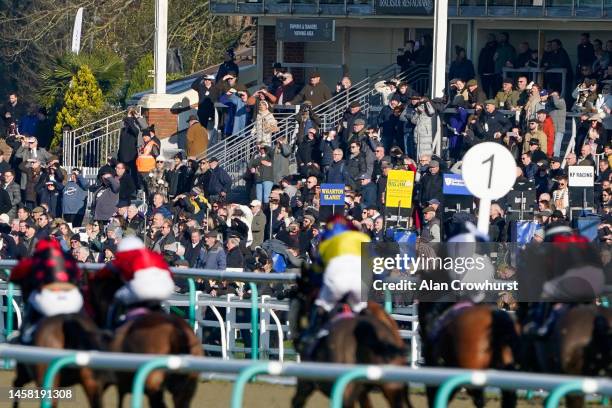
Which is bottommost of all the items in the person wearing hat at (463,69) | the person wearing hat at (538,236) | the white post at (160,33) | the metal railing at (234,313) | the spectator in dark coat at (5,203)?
the metal railing at (234,313)

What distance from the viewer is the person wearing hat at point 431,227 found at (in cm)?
1792

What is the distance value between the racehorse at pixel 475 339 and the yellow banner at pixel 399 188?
7.81 m

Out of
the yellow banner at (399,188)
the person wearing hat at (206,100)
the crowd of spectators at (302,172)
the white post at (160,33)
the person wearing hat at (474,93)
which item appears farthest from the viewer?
the white post at (160,33)

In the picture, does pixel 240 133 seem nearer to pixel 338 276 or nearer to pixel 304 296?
pixel 304 296

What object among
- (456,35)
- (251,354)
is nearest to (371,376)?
(251,354)

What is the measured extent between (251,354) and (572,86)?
36.7ft

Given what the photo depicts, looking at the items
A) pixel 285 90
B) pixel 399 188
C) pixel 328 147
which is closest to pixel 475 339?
pixel 399 188

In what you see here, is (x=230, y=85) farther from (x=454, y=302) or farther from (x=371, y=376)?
(x=371, y=376)

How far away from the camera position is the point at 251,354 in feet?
47.4

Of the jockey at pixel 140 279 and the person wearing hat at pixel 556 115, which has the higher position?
the person wearing hat at pixel 556 115

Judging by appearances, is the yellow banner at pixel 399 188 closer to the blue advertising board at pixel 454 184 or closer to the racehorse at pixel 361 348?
the blue advertising board at pixel 454 184

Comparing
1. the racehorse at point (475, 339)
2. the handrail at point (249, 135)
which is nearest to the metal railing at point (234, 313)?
the racehorse at point (475, 339)

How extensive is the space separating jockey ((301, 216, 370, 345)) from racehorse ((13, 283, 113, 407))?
55.7 inches

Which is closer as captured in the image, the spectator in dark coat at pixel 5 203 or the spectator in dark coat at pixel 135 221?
the spectator in dark coat at pixel 135 221
